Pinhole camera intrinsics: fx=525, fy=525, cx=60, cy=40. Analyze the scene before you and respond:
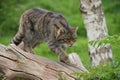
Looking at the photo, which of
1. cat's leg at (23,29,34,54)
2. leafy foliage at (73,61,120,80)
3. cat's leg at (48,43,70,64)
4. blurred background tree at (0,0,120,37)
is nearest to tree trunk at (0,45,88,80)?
cat's leg at (48,43,70,64)

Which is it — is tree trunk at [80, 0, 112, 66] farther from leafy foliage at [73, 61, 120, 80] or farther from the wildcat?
leafy foliage at [73, 61, 120, 80]

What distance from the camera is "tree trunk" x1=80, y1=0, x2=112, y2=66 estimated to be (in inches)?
372

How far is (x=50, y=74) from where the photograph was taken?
8.03 m

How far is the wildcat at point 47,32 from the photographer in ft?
28.3

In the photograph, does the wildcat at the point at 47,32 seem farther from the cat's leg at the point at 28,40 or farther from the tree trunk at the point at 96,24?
the tree trunk at the point at 96,24

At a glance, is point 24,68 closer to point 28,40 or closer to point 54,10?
point 28,40

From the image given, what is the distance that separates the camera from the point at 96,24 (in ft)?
31.2

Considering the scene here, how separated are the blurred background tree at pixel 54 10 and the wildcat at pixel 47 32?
4.86 meters

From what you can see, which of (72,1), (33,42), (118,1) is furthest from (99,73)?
(72,1)

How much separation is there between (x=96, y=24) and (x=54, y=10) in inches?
256

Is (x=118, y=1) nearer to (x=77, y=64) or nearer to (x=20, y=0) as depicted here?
(x=20, y=0)

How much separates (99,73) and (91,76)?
5.1 inches

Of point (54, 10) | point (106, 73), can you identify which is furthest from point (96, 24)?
point (54, 10)

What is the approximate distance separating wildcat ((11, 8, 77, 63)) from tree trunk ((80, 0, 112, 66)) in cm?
69
